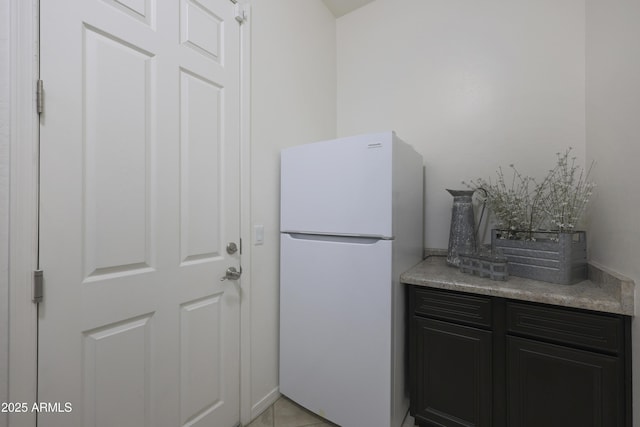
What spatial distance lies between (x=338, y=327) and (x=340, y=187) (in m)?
0.76

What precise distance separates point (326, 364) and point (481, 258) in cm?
101

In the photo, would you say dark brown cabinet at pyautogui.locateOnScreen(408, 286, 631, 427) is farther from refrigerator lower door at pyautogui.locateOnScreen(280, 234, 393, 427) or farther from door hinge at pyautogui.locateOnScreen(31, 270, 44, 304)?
door hinge at pyautogui.locateOnScreen(31, 270, 44, 304)

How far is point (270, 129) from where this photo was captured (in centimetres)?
165

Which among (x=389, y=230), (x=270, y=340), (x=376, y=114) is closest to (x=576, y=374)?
(x=389, y=230)

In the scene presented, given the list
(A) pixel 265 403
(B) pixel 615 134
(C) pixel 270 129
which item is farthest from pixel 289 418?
(B) pixel 615 134

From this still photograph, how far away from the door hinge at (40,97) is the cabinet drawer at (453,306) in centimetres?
167

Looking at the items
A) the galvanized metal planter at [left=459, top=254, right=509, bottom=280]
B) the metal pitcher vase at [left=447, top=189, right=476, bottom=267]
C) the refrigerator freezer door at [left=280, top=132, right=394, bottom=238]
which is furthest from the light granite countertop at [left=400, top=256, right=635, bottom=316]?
the refrigerator freezer door at [left=280, top=132, right=394, bottom=238]

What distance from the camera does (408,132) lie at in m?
2.08

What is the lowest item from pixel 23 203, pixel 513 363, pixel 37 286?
pixel 513 363

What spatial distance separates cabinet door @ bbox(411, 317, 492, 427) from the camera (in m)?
1.26

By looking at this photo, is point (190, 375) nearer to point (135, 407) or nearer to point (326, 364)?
point (135, 407)

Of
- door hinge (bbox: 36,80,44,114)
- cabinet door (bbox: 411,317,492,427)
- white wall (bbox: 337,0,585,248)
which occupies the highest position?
white wall (bbox: 337,0,585,248)

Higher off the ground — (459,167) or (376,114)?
(376,114)

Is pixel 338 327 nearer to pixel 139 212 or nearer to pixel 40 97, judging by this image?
pixel 139 212
